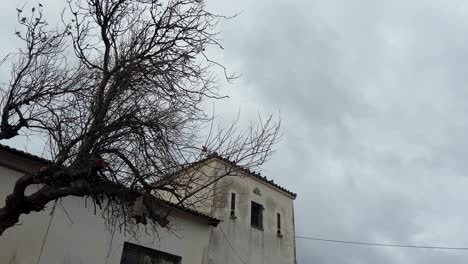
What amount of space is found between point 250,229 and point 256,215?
0.84 meters

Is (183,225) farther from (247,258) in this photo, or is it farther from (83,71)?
(83,71)

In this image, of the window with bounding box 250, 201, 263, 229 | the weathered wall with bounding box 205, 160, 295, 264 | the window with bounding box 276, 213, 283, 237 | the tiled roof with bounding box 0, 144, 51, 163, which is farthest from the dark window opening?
the tiled roof with bounding box 0, 144, 51, 163

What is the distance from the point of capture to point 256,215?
52.3 feet

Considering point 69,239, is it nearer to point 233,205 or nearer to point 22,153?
point 22,153

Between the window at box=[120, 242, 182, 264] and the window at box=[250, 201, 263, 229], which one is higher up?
the window at box=[250, 201, 263, 229]

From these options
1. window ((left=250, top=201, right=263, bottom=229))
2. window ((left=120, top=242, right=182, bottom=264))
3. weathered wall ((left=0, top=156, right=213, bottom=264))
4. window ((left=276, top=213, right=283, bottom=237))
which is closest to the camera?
weathered wall ((left=0, top=156, right=213, bottom=264))

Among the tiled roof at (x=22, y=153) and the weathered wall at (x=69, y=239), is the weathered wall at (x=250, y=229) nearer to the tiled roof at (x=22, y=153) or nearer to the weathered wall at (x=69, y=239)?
the weathered wall at (x=69, y=239)

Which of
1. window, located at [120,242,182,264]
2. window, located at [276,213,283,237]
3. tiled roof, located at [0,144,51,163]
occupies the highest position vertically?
window, located at [276,213,283,237]

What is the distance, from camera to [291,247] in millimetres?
16547

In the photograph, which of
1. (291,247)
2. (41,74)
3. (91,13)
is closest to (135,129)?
(91,13)

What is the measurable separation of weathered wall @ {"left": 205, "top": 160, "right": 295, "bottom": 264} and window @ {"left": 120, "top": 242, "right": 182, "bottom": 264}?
1710 millimetres

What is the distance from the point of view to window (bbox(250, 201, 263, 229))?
1568cm

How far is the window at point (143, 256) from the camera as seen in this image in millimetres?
11492

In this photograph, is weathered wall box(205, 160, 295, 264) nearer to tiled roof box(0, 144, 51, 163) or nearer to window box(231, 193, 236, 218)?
window box(231, 193, 236, 218)
